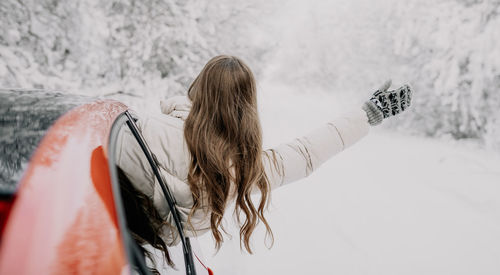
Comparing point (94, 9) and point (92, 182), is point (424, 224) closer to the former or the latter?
point (92, 182)

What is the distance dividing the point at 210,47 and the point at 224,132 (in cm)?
819

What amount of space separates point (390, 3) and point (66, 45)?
36.1 ft

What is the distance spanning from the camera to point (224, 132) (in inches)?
59.8

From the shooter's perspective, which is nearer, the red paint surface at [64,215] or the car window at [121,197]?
the red paint surface at [64,215]

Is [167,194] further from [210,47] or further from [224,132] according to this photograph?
[210,47]

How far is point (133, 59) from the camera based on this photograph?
6.96 metres

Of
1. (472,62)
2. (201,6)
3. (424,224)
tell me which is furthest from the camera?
(472,62)

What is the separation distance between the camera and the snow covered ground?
314 centimetres

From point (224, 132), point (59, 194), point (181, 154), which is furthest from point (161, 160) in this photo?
point (59, 194)

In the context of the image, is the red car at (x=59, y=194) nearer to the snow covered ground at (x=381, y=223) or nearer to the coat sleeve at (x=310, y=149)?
the coat sleeve at (x=310, y=149)

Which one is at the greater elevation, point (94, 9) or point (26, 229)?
point (94, 9)

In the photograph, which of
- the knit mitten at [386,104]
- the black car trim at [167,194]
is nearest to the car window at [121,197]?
the black car trim at [167,194]

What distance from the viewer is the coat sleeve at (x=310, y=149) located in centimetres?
169

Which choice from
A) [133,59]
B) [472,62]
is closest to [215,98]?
[133,59]
